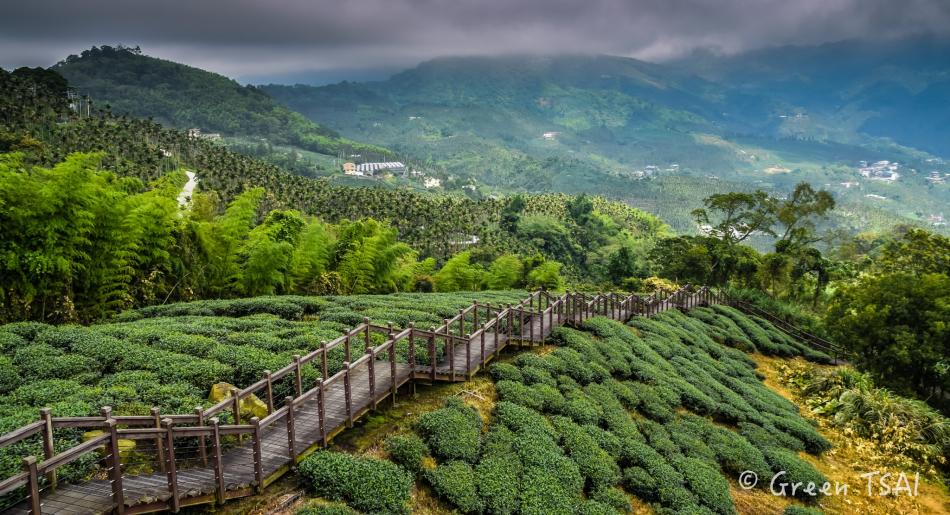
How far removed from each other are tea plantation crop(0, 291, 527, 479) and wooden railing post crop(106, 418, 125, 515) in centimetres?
109

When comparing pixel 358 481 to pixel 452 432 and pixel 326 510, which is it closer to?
pixel 326 510

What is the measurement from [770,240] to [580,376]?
641 feet

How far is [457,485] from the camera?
9.20 m

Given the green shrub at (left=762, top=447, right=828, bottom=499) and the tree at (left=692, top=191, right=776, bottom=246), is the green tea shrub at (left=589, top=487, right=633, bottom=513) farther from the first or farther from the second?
the tree at (left=692, top=191, right=776, bottom=246)

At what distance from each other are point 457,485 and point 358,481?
177 cm

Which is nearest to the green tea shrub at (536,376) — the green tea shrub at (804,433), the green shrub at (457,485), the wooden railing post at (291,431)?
the green shrub at (457,485)

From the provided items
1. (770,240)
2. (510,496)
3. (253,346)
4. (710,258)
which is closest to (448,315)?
(253,346)

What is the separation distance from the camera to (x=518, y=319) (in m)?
16.4

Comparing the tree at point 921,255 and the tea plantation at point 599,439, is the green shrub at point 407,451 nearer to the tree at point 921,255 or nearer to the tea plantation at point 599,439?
the tea plantation at point 599,439

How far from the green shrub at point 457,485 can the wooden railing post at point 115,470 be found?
4.48 m

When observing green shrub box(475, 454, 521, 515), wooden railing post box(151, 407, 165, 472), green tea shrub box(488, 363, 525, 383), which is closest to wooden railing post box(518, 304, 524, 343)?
green tea shrub box(488, 363, 525, 383)

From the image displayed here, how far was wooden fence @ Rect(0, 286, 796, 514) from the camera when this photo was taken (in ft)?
21.9

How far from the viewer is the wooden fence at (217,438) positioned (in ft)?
21.9

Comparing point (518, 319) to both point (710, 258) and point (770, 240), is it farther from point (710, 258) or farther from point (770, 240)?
point (770, 240)
